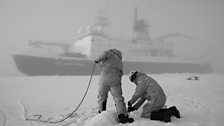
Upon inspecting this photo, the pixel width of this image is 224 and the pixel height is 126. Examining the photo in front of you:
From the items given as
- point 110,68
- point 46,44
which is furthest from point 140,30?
point 110,68

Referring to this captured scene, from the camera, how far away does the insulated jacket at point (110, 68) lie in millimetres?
3951

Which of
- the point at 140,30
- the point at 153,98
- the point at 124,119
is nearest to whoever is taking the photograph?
the point at 124,119

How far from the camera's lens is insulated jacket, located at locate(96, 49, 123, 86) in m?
3.95

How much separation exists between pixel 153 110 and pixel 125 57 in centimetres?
2700

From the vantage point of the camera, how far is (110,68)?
13.1 ft

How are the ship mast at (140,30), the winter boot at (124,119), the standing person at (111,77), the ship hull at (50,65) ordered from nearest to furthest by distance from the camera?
the winter boot at (124,119), the standing person at (111,77), the ship hull at (50,65), the ship mast at (140,30)

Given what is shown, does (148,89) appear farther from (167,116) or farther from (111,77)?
(111,77)

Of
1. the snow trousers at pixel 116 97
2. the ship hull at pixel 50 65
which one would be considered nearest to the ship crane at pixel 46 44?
the ship hull at pixel 50 65

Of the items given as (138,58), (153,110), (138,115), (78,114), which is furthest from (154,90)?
(138,58)

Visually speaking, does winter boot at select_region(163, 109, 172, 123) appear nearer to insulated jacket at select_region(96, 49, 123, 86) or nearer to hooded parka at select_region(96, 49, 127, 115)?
hooded parka at select_region(96, 49, 127, 115)

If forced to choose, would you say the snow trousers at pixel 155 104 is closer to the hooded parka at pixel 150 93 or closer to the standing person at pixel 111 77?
the hooded parka at pixel 150 93

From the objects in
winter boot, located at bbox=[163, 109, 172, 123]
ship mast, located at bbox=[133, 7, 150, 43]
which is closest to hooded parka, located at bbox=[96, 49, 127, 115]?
winter boot, located at bbox=[163, 109, 172, 123]

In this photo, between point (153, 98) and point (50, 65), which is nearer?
point (153, 98)

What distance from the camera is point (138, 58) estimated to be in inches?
1235
